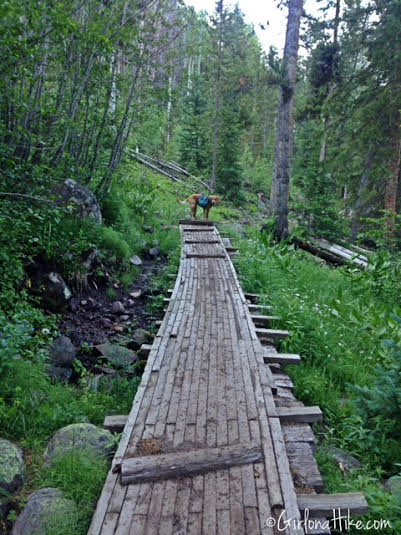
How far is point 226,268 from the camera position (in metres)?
8.91

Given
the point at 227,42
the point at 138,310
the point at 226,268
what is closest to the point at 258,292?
the point at 226,268

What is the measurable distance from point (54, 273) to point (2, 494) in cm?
475

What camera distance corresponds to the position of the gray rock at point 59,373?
5427 mm

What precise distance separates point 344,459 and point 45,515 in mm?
3005

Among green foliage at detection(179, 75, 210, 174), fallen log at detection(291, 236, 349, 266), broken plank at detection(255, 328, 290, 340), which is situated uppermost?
green foliage at detection(179, 75, 210, 174)

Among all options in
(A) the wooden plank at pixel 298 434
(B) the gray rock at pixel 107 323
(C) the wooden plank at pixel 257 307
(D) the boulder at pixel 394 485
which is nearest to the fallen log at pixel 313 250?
(C) the wooden plank at pixel 257 307

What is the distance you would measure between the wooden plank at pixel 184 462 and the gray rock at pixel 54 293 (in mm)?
4786

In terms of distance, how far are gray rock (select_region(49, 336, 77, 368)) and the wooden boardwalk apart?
5.56ft

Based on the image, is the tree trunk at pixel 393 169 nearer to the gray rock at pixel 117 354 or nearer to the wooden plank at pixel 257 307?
the wooden plank at pixel 257 307

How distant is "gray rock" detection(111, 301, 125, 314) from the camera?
26.5 ft

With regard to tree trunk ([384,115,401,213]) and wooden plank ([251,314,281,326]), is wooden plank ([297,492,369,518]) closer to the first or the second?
wooden plank ([251,314,281,326])

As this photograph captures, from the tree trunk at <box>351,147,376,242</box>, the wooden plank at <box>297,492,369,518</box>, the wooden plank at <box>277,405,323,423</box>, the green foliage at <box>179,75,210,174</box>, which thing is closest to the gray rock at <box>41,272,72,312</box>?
the wooden plank at <box>277,405,323,423</box>

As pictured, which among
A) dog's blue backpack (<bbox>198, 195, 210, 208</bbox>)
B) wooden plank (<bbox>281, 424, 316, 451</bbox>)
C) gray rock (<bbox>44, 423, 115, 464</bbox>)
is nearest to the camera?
gray rock (<bbox>44, 423, 115, 464</bbox>)

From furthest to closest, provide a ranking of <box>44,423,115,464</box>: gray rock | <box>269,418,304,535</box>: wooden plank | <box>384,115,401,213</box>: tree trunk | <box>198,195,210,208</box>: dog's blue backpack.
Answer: <box>384,115,401,213</box>: tree trunk < <box>198,195,210,208</box>: dog's blue backpack < <box>44,423,115,464</box>: gray rock < <box>269,418,304,535</box>: wooden plank
